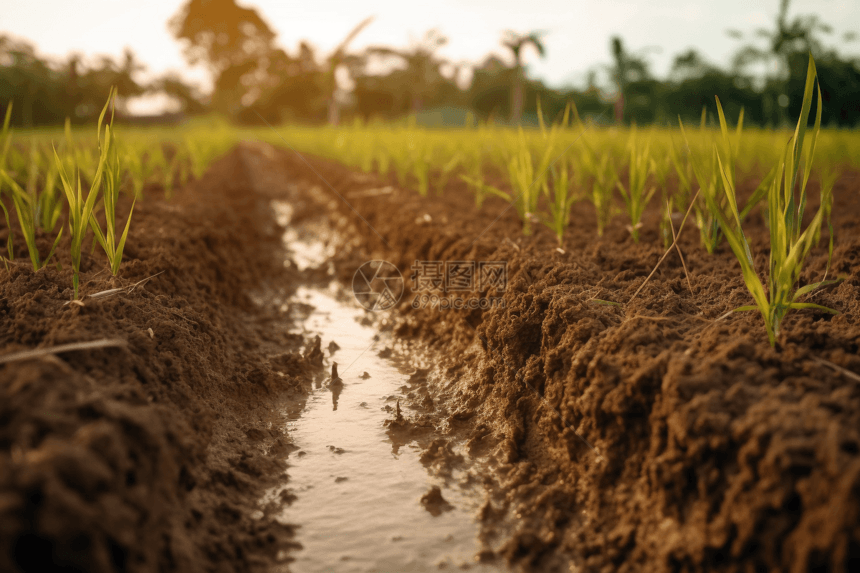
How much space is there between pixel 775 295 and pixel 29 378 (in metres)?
1.81

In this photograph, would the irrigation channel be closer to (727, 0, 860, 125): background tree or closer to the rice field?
the rice field

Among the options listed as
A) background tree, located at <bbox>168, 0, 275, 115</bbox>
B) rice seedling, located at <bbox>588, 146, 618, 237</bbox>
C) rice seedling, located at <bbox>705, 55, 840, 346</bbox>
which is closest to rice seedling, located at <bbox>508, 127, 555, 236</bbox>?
rice seedling, located at <bbox>588, 146, 618, 237</bbox>

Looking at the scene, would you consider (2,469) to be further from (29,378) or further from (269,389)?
(269,389)

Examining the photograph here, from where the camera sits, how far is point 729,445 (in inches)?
43.8

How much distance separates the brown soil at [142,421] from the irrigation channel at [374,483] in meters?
0.09

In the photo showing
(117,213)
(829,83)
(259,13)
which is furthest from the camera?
(259,13)

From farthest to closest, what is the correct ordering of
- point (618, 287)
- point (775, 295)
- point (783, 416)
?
point (618, 287) → point (775, 295) → point (783, 416)

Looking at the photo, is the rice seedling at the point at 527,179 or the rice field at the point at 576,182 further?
the rice seedling at the point at 527,179

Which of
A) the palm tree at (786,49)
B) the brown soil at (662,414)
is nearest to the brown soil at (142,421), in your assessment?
the brown soil at (662,414)

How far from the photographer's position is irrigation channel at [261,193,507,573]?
52.8 inches

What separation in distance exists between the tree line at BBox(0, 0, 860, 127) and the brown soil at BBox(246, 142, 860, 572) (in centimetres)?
918

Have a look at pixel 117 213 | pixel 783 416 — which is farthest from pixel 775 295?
pixel 117 213

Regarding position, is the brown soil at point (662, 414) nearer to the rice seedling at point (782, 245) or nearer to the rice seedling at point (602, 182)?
the rice seedling at point (782, 245)

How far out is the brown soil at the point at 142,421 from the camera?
887mm
